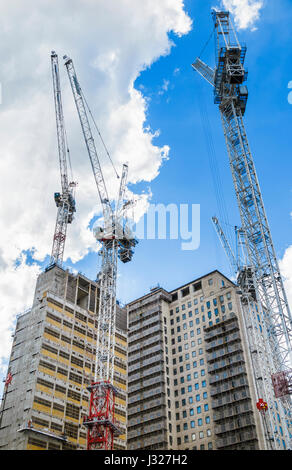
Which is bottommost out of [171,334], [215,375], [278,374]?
[278,374]

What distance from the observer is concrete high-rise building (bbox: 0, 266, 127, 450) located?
273ft

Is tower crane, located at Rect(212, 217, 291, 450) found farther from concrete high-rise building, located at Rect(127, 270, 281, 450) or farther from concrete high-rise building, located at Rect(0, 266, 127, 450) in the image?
concrete high-rise building, located at Rect(0, 266, 127, 450)

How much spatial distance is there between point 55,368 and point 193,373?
44902mm

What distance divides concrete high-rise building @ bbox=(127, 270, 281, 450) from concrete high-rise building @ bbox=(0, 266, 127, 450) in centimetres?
2134

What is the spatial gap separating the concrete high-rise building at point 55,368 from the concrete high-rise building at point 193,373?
21339mm

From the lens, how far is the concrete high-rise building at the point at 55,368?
83.2m

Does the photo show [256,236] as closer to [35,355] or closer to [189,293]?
[35,355]

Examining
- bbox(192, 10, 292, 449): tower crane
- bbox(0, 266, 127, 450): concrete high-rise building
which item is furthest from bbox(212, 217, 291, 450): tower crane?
bbox(0, 266, 127, 450): concrete high-rise building

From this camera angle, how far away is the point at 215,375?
117 metres

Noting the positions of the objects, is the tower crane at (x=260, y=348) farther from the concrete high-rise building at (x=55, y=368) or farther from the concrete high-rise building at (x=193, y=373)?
the concrete high-rise building at (x=55, y=368)

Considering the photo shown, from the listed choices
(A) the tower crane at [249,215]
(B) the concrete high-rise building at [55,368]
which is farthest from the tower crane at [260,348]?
(B) the concrete high-rise building at [55,368]

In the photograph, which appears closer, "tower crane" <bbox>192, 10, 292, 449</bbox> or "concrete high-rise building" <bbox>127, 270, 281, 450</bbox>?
"tower crane" <bbox>192, 10, 292, 449</bbox>
